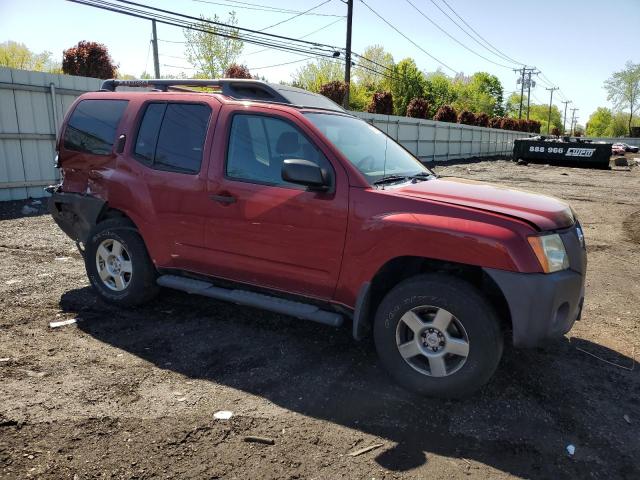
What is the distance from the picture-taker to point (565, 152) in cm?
3016

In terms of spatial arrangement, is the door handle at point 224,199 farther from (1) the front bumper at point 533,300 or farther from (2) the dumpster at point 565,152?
(2) the dumpster at point 565,152

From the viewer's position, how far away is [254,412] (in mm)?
3090

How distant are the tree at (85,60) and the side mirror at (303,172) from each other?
690 inches

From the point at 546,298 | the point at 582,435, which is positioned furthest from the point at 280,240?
the point at 582,435

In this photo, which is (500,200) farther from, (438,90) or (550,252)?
(438,90)

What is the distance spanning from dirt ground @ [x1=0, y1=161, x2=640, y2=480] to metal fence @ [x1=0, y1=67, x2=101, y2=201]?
6.33m

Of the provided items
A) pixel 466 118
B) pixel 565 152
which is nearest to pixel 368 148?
pixel 565 152

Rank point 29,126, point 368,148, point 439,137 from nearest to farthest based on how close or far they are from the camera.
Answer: point 368,148, point 29,126, point 439,137

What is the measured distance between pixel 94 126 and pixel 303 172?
2.57 metres


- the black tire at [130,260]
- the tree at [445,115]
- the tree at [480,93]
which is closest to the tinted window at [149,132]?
the black tire at [130,260]

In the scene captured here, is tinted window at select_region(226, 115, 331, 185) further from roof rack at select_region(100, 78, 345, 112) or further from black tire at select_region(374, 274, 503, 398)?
black tire at select_region(374, 274, 503, 398)

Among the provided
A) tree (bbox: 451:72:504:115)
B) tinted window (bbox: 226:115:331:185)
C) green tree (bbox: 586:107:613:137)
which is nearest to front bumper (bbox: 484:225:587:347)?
tinted window (bbox: 226:115:331:185)

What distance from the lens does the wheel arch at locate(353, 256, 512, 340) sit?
10.9ft

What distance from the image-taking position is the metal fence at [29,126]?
9.88m
